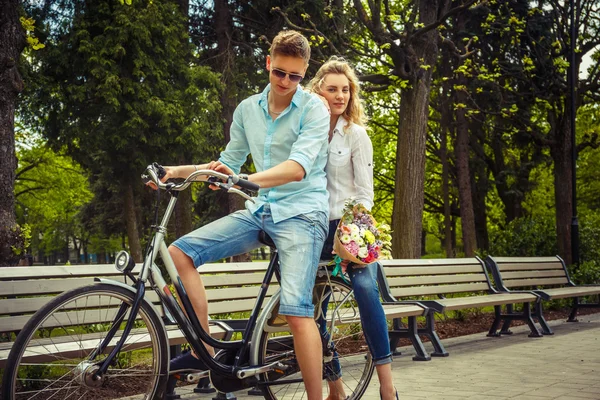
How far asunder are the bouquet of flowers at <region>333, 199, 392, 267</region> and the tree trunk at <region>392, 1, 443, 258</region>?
29.8ft

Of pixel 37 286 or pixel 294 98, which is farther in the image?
pixel 37 286

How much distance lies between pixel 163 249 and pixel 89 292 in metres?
0.50

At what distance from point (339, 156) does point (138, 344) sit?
167cm

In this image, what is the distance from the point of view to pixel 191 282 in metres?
4.07

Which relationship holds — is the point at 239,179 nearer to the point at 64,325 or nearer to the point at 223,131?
the point at 64,325

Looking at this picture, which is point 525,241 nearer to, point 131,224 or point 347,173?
point 131,224

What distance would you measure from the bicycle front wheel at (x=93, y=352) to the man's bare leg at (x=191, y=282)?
1.06 feet

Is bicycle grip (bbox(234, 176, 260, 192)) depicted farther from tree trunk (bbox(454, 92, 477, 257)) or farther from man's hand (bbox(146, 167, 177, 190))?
tree trunk (bbox(454, 92, 477, 257))

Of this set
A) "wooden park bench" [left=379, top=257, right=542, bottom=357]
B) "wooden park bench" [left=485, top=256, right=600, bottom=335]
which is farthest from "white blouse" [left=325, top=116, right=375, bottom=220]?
"wooden park bench" [left=485, top=256, right=600, bottom=335]

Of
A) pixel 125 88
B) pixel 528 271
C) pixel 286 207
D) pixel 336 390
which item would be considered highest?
pixel 125 88

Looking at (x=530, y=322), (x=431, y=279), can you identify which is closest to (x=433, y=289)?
(x=431, y=279)

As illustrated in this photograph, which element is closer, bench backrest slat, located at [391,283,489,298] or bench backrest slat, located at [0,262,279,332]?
bench backrest slat, located at [0,262,279,332]

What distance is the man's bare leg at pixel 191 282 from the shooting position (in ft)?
13.3

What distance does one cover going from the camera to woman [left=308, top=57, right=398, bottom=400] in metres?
4.66
